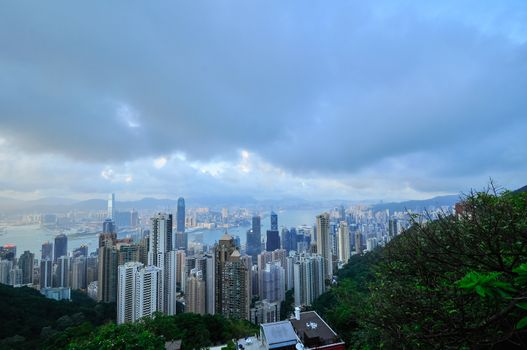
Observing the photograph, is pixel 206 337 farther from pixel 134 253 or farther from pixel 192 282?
pixel 134 253

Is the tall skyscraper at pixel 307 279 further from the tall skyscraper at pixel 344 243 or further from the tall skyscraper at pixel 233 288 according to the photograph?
the tall skyscraper at pixel 344 243

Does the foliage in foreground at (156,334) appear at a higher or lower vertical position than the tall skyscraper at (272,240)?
higher

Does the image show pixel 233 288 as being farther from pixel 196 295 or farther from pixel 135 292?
pixel 135 292

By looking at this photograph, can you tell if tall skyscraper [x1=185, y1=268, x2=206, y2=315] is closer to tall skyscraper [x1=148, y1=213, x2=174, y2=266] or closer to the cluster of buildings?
the cluster of buildings

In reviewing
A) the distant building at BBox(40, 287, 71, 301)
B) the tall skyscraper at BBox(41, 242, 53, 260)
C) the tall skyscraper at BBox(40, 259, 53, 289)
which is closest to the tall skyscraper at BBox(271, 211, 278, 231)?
the tall skyscraper at BBox(41, 242, 53, 260)

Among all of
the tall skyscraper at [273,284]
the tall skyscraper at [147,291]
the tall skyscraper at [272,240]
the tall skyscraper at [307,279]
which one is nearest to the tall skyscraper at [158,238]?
the tall skyscraper at [147,291]

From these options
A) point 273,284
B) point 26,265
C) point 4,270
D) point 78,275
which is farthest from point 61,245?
point 273,284

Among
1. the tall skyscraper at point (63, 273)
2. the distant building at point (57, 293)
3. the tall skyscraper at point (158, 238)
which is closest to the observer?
the distant building at point (57, 293)
